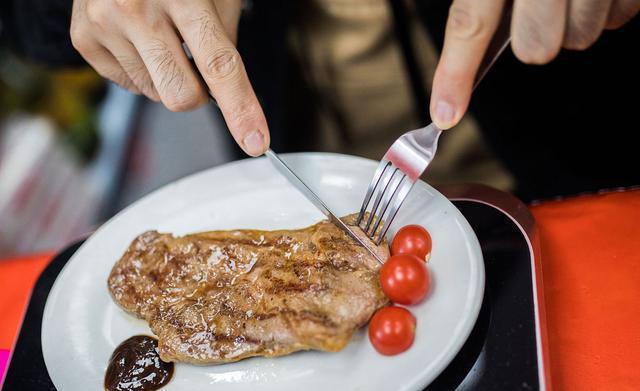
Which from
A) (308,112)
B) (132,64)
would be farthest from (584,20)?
(308,112)

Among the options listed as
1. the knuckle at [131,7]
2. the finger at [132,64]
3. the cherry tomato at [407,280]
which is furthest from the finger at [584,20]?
the finger at [132,64]

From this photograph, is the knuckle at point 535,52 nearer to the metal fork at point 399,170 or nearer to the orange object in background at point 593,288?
the metal fork at point 399,170

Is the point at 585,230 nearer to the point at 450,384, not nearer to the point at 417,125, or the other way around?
the point at 450,384

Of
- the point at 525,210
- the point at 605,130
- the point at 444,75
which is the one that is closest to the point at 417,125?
the point at 605,130

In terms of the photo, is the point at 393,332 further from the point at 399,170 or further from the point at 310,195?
the point at 310,195

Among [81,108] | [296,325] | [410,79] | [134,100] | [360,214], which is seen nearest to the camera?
[296,325]

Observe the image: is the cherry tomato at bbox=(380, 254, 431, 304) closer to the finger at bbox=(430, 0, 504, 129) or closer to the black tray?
the black tray
